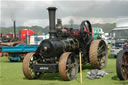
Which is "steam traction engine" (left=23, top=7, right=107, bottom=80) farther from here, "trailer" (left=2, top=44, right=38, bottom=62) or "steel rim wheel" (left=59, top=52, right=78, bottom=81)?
"trailer" (left=2, top=44, right=38, bottom=62)

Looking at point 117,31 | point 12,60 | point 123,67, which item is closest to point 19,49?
point 12,60

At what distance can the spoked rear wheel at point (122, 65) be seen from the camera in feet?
23.4

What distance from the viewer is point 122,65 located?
7445mm

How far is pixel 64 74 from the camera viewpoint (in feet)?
24.3

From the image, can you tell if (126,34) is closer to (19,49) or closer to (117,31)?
(117,31)

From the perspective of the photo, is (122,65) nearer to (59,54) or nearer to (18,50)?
(59,54)

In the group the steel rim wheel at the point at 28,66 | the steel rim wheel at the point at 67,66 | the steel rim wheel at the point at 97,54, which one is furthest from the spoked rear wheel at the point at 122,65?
the steel rim wheel at the point at 28,66

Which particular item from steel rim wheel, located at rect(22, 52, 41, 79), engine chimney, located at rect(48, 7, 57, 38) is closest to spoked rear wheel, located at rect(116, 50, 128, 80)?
engine chimney, located at rect(48, 7, 57, 38)

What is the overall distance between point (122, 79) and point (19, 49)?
8.71 metres

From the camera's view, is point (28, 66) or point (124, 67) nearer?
point (124, 67)

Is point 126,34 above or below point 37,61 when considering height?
above

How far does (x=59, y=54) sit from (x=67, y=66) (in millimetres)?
823

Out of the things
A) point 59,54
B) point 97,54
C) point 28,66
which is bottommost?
point 28,66

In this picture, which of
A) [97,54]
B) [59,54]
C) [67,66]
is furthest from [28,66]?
[97,54]
